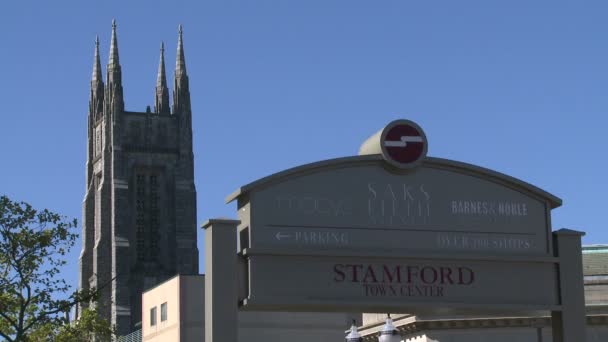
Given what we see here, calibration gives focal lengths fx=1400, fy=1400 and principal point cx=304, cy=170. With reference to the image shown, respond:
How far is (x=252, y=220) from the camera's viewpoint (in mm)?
25781

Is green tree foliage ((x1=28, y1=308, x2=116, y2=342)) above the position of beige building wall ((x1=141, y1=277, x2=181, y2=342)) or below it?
below

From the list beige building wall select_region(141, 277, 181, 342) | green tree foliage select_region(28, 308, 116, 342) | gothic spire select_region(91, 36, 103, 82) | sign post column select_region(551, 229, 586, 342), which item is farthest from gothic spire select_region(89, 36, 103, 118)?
sign post column select_region(551, 229, 586, 342)

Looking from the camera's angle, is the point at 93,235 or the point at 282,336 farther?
the point at 93,235

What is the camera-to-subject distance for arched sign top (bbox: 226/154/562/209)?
85.5 feet

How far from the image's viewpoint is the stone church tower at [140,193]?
157m

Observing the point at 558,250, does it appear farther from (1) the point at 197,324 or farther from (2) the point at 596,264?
(1) the point at 197,324

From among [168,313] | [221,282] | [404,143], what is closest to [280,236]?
[221,282]

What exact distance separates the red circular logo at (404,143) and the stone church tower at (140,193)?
128 metres

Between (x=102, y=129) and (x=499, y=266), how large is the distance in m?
143

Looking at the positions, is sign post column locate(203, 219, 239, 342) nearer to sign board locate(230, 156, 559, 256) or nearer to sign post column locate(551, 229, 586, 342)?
sign board locate(230, 156, 559, 256)

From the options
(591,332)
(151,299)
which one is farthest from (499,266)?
(151,299)

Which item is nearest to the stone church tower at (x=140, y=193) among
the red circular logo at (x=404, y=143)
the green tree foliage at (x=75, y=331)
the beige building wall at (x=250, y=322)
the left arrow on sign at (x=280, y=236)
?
the beige building wall at (x=250, y=322)

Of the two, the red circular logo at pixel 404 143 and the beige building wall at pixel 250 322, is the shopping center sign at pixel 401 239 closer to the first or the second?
the red circular logo at pixel 404 143

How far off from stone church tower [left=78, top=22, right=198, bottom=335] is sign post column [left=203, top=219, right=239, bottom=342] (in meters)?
129
